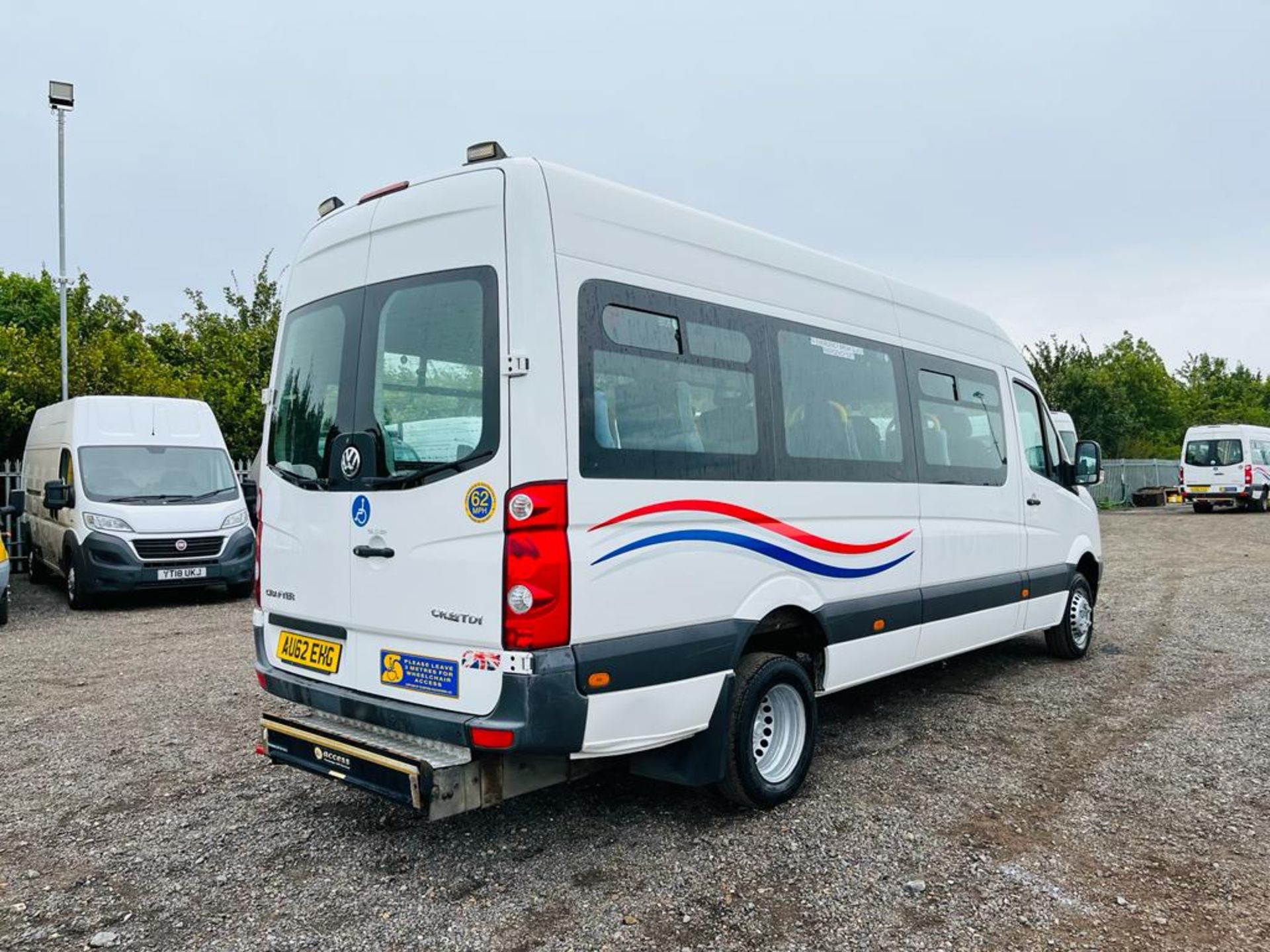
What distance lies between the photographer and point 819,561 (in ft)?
15.9

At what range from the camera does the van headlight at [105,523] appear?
36.4 feet

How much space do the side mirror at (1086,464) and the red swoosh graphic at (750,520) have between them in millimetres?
3027

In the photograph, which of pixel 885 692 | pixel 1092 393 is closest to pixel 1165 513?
pixel 1092 393

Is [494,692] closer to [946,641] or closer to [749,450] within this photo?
[749,450]

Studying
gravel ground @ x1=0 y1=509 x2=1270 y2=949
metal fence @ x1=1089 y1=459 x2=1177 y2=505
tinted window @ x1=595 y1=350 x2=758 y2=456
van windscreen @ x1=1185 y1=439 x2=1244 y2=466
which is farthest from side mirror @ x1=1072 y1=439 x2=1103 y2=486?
metal fence @ x1=1089 y1=459 x2=1177 y2=505

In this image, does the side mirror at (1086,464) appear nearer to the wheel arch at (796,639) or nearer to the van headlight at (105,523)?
the wheel arch at (796,639)

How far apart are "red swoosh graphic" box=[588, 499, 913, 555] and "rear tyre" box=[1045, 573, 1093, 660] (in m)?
3.09

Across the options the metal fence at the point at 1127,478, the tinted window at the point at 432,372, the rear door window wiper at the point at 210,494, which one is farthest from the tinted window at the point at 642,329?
the metal fence at the point at 1127,478

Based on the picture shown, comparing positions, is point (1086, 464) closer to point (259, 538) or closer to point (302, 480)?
point (302, 480)

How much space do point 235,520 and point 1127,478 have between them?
31.0 metres

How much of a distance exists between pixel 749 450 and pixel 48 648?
7.78m

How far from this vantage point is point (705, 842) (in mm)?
4234

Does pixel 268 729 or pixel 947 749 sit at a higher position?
pixel 268 729

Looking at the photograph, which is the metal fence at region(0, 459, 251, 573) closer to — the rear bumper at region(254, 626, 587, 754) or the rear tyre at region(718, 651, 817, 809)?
the rear tyre at region(718, 651, 817, 809)
